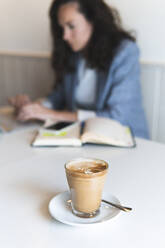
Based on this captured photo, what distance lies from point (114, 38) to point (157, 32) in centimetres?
23

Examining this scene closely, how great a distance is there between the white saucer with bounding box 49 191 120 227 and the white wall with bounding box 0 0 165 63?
1175 millimetres

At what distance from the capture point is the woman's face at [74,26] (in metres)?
1.67

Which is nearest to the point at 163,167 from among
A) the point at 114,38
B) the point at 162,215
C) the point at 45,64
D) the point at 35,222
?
the point at 162,215

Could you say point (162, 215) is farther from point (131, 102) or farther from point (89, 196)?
point (131, 102)

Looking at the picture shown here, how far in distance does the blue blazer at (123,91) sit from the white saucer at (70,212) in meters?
0.78

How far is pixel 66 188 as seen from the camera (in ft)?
2.74

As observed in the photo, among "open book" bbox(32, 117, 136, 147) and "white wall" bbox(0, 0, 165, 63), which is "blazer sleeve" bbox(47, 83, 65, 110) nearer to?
"white wall" bbox(0, 0, 165, 63)

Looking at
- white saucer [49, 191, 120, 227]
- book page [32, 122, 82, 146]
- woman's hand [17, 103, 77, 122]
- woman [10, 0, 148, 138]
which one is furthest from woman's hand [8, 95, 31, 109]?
white saucer [49, 191, 120, 227]

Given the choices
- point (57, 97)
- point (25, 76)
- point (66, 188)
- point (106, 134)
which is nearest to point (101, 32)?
point (57, 97)

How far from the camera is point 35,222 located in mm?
697

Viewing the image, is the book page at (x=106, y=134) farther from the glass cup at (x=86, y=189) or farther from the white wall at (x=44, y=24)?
the white wall at (x=44, y=24)

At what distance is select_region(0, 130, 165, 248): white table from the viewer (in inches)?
25.1

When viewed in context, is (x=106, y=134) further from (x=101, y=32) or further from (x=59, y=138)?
(x=101, y=32)

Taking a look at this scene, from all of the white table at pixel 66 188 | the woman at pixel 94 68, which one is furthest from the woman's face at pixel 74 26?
the white table at pixel 66 188
